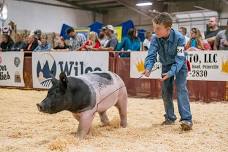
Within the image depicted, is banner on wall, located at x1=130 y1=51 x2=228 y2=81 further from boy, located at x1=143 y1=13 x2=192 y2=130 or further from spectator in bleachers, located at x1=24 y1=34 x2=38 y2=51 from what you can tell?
spectator in bleachers, located at x1=24 y1=34 x2=38 y2=51

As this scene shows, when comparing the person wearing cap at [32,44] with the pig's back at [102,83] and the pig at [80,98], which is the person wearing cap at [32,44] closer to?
the pig's back at [102,83]

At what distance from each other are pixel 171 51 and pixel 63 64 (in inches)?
225

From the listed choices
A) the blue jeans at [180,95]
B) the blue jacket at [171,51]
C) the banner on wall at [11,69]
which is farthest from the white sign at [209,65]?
the banner on wall at [11,69]

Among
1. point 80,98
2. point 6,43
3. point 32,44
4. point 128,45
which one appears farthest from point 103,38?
point 80,98

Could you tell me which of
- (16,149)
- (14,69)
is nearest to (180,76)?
(16,149)

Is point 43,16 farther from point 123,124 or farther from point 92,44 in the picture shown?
point 123,124

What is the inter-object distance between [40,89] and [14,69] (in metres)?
1.17

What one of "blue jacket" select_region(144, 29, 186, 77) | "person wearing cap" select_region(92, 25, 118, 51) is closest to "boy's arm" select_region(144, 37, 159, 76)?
"blue jacket" select_region(144, 29, 186, 77)

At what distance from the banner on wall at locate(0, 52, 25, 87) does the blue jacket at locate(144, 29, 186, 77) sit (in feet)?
22.6

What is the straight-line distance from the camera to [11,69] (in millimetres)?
11703

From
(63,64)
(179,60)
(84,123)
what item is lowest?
(84,123)

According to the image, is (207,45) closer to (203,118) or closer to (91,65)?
(91,65)

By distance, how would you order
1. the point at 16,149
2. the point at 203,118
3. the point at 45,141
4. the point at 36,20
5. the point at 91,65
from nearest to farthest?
the point at 16,149
the point at 45,141
the point at 203,118
the point at 91,65
the point at 36,20

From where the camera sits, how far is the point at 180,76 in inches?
205
